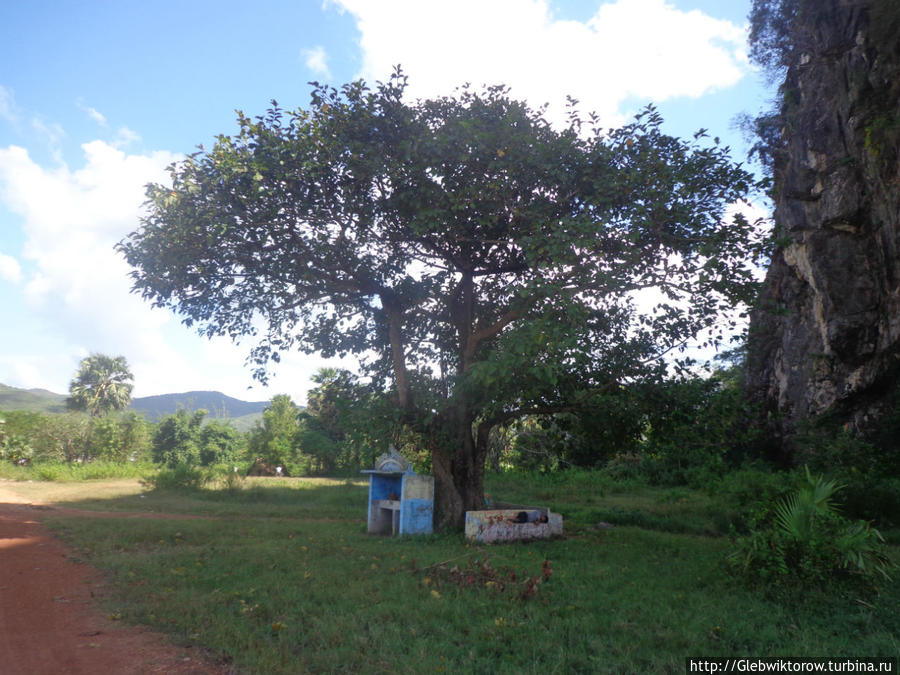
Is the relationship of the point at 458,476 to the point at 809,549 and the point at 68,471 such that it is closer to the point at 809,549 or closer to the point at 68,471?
the point at 809,549

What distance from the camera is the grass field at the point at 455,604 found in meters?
4.85

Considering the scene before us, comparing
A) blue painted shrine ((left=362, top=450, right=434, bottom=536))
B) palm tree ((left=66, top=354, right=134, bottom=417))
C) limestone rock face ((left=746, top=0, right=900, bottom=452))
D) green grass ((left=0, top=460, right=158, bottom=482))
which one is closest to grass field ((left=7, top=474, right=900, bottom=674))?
blue painted shrine ((left=362, top=450, right=434, bottom=536))

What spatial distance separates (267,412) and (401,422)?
3088 centimetres

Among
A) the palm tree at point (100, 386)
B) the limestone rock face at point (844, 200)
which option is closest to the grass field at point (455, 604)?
the limestone rock face at point (844, 200)

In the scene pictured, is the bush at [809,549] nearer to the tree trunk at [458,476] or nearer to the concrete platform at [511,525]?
the concrete platform at [511,525]

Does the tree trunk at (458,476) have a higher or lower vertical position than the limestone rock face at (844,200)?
lower

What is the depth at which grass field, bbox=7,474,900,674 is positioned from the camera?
4.85 m

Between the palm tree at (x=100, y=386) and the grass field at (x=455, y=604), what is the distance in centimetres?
3339

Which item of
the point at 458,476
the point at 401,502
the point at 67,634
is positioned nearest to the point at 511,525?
the point at 458,476

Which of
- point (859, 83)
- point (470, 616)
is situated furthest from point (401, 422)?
point (859, 83)

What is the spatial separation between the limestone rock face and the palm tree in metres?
42.8

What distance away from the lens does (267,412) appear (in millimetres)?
39719

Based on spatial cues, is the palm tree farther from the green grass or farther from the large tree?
the large tree

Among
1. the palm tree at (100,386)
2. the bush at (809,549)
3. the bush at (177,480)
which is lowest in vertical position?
the bush at (177,480)
